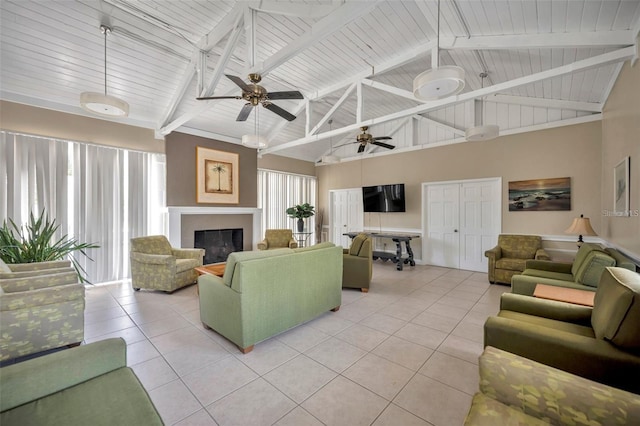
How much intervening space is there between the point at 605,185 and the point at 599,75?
5.40ft

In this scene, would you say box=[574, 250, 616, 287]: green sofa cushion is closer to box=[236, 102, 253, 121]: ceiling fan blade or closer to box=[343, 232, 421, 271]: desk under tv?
box=[343, 232, 421, 271]: desk under tv

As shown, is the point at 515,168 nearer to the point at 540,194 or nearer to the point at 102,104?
the point at 540,194

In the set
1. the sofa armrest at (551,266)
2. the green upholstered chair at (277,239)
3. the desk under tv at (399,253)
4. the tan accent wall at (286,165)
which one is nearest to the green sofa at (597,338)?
the sofa armrest at (551,266)

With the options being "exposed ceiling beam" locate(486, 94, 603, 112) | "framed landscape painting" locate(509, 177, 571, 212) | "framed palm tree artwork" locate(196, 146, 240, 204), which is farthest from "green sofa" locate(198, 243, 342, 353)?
"exposed ceiling beam" locate(486, 94, 603, 112)

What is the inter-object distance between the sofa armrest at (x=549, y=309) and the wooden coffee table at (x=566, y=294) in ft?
0.44

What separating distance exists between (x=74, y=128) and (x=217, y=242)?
3.20 meters

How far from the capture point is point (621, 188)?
3.12 m

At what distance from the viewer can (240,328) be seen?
2391 mm

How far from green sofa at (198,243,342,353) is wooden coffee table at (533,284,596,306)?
215 centimetres

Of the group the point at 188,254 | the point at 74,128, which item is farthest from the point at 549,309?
the point at 74,128

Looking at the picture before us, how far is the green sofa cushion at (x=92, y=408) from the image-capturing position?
104cm

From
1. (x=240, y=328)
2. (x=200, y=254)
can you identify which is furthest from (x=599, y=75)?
(x=200, y=254)

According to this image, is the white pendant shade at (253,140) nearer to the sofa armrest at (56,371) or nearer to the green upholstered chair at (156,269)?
the green upholstered chair at (156,269)

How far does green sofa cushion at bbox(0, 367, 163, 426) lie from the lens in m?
1.04
